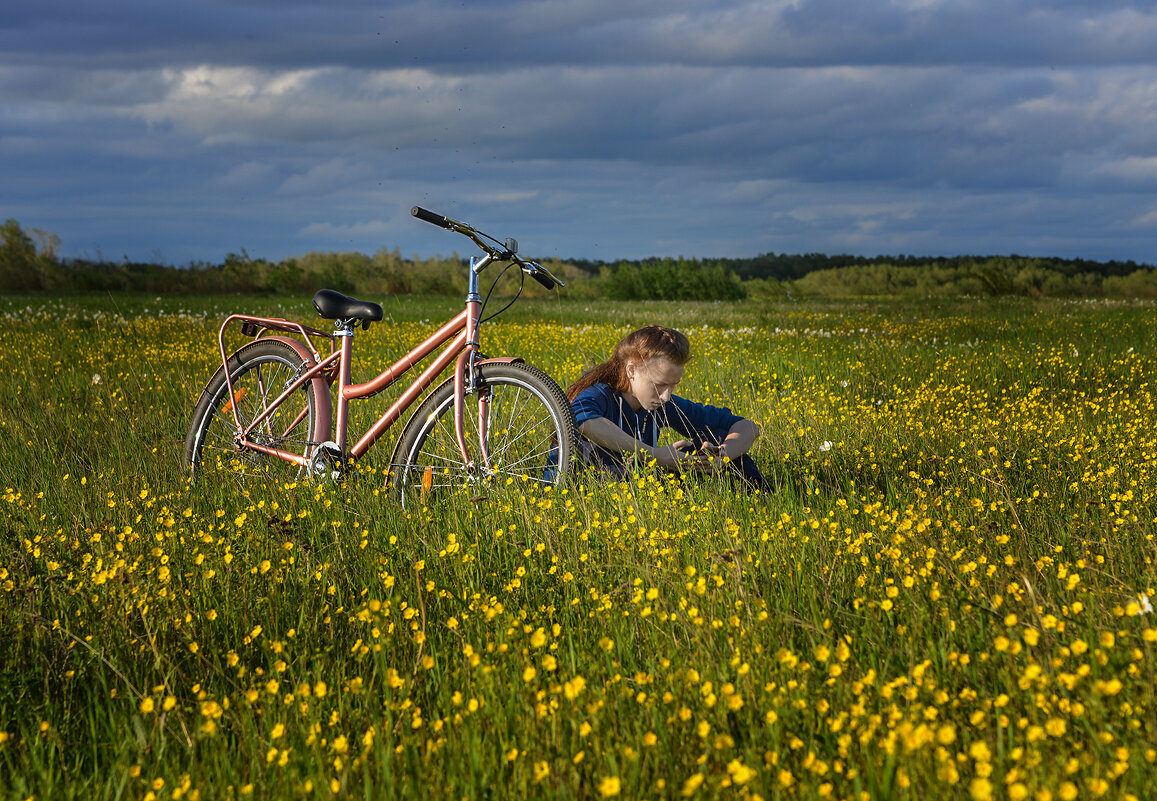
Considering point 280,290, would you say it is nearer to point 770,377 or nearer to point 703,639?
point 770,377

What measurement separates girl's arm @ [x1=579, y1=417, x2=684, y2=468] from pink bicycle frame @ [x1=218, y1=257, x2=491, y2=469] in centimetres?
66

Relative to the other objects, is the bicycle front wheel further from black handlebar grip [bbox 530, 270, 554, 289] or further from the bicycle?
black handlebar grip [bbox 530, 270, 554, 289]

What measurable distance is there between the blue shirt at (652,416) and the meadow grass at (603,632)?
49cm

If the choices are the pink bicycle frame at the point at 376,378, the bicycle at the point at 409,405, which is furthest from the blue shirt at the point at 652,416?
the pink bicycle frame at the point at 376,378

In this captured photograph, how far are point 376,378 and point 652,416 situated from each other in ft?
6.10

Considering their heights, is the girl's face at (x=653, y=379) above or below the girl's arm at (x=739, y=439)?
above

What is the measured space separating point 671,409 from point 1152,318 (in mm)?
14338

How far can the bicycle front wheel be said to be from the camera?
4.13 meters

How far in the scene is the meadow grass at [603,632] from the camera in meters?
2.00

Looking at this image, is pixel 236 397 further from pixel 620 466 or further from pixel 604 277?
pixel 604 277

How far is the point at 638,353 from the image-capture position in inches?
185

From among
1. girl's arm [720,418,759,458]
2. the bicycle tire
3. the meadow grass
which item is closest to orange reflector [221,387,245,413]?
the bicycle tire

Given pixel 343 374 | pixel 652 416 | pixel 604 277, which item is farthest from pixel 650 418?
pixel 604 277

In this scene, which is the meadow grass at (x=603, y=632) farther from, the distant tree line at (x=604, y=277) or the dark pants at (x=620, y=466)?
the distant tree line at (x=604, y=277)
